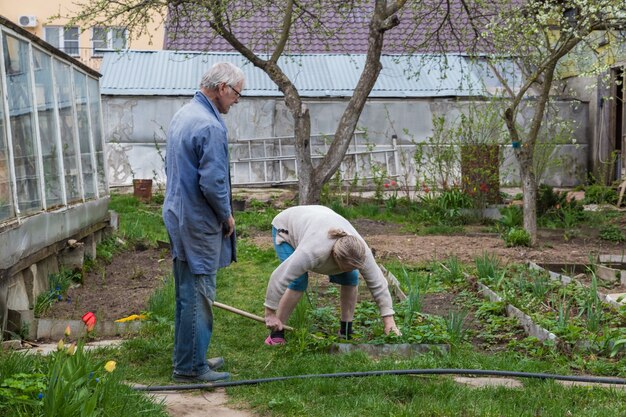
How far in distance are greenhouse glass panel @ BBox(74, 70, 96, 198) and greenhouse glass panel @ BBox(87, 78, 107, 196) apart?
1.11 ft

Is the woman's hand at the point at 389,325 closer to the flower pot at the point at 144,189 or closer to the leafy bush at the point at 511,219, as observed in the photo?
the leafy bush at the point at 511,219

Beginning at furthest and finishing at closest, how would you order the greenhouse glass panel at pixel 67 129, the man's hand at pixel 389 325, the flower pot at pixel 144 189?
the flower pot at pixel 144 189 → the greenhouse glass panel at pixel 67 129 → the man's hand at pixel 389 325

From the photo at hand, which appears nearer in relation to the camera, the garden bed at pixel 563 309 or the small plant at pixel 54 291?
the garden bed at pixel 563 309

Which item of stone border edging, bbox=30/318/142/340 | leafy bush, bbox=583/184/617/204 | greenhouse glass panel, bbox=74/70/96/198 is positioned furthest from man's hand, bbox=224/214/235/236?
leafy bush, bbox=583/184/617/204

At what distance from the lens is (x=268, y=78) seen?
868 inches

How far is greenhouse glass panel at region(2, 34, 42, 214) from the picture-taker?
739cm

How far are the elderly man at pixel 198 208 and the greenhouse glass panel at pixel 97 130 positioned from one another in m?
6.73

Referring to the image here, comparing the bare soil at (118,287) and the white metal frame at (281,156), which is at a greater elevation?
the white metal frame at (281,156)

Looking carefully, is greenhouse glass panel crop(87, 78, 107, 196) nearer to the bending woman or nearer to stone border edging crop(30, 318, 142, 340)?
stone border edging crop(30, 318, 142, 340)

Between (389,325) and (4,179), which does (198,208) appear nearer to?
(389,325)

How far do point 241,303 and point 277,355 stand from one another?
2.27 m

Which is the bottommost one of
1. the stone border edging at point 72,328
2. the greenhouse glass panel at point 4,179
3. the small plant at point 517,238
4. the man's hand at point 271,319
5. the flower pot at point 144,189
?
the small plant at point 517,238

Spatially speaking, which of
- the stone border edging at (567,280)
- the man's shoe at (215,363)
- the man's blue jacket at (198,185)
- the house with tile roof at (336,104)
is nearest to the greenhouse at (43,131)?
the man's blue jacket at (198,185)

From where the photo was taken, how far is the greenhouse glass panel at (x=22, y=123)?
7.39 metres
